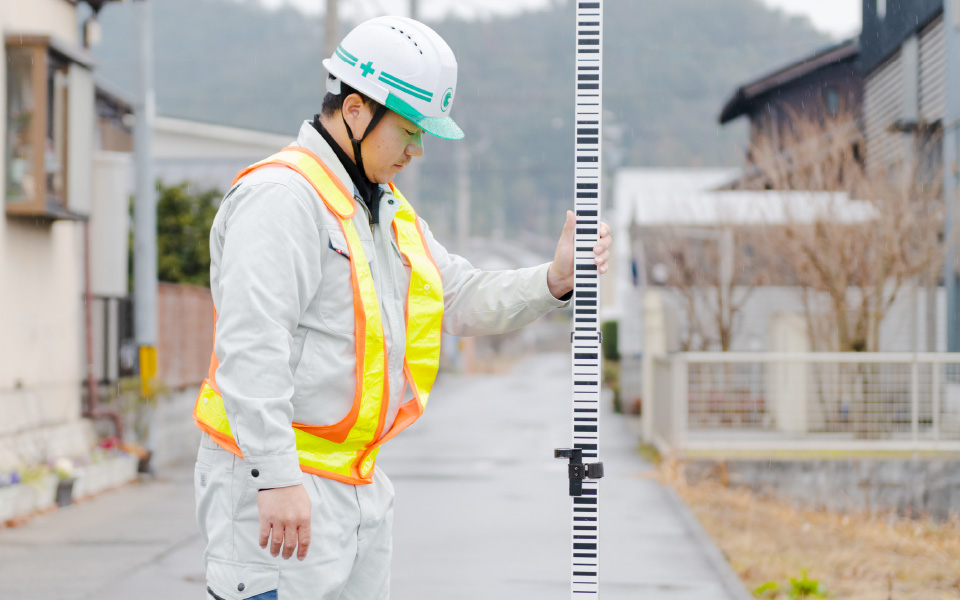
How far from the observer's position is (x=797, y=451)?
37.5 feet

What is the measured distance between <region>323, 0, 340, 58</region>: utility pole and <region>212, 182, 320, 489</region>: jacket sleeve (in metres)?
12.4

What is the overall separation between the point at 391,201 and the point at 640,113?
69.5 metres

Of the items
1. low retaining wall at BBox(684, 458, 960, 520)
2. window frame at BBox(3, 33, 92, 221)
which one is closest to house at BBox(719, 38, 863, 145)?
low retaining wall at BBox(684, 458, 960, 520)

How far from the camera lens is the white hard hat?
283cm

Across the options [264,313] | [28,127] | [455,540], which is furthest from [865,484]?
[264,313]

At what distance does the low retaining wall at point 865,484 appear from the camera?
36.4 ft

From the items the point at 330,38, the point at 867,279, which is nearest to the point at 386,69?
the point at 867,279

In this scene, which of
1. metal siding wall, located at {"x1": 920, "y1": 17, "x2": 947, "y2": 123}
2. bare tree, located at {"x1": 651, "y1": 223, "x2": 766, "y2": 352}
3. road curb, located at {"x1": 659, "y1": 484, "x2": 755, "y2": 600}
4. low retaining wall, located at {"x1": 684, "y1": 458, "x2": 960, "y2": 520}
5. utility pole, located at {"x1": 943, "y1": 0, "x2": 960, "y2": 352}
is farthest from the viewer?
bare tree, located at {"x1": 651, "y1": 223, "x2": 766, "y2": 352}

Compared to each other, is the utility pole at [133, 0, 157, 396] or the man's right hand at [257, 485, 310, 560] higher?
the utility pole at [133, 0, 157, 396]

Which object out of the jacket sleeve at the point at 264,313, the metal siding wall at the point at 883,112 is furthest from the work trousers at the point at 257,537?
Result: the metal siding wall at the point at 883,112

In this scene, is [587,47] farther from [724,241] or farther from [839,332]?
[724,241]

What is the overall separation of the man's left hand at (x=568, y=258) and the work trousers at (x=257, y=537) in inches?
30.6

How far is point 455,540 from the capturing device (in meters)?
8.55

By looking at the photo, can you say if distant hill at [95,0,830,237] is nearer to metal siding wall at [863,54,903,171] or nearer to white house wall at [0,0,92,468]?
metal siding wall at [863,54,903,171]
